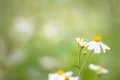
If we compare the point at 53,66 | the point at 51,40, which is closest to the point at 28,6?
the point at 51,40

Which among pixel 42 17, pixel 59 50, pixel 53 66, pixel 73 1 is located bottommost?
pixel 53 66

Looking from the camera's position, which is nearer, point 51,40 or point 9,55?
point 9,55

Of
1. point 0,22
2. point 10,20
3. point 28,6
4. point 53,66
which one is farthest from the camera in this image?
point 28,6

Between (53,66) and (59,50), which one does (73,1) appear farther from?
(53,66)

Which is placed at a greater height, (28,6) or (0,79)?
(28,6)

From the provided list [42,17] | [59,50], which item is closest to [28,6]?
[42,17]

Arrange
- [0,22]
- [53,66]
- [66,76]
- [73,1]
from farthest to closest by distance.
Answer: [73,1], [0,22], [53,66], [66,76]
